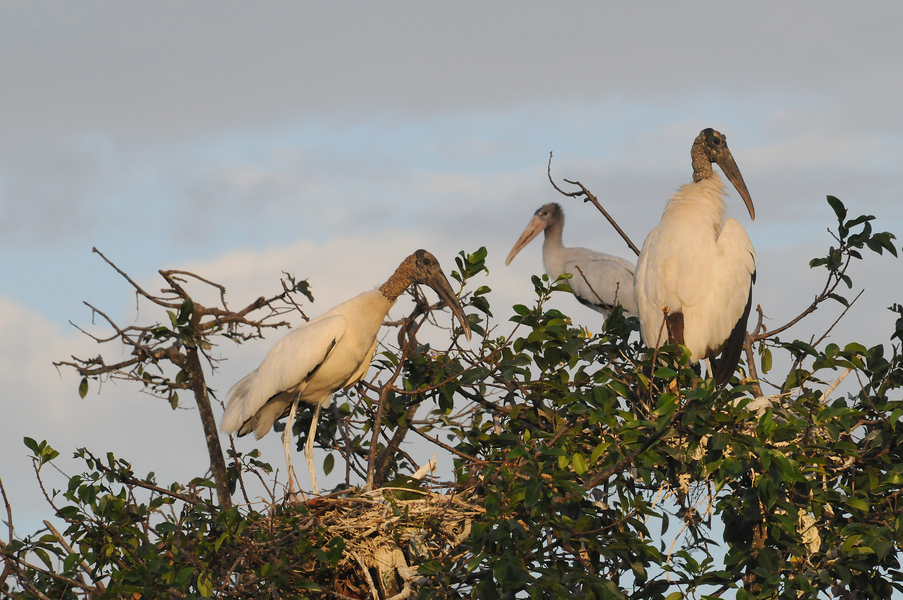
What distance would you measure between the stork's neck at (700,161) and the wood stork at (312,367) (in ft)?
6.11

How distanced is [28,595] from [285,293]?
6.85 feet

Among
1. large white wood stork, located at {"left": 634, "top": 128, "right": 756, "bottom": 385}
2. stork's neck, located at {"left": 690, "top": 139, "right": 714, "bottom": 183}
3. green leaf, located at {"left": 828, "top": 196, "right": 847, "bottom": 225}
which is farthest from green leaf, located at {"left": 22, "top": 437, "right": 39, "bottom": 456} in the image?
stork's neck, located at {"left": 690, "top": 139, "right": 714, "bottom": 183}

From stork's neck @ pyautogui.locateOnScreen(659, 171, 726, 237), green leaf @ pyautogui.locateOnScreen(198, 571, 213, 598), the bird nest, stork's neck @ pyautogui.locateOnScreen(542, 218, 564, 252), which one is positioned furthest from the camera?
stork's neck @ pyautogui.locateOnScreen(542, 218, 564, 252)

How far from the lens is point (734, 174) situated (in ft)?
22.4

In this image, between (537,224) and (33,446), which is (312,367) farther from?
(537,224)

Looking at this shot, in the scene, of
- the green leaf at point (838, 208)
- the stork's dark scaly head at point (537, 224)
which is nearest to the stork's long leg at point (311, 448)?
the green leaf at point (838, 208)

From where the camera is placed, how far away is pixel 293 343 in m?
6.31

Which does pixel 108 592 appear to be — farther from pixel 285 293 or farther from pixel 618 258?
pixel 618 258

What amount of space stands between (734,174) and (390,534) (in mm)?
3615

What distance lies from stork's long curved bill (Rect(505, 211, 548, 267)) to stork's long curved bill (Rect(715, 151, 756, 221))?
18.3 feet

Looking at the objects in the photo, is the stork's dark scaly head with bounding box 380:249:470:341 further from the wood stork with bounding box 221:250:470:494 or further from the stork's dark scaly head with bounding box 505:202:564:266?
the stork's dark scaly head with bounding box 505:202:564:266

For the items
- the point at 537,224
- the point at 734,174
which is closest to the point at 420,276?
the point at 734,174

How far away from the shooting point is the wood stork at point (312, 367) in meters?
6.22

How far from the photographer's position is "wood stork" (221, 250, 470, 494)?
245 inches
